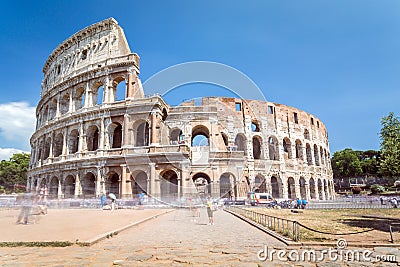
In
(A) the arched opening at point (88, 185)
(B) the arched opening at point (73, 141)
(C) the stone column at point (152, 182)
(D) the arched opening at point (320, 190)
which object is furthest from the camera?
(D) the arched opening at point (320, 190)

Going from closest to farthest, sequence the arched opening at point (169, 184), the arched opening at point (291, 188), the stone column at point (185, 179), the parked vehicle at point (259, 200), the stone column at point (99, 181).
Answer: the stone column at point (185, 179) → the arched opening at point (169, 184) → the parked vehicle at point (259, 200) → the stone column at point (99, 181) → the arched opening at point (291, 188)

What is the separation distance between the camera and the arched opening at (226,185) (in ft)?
90.5

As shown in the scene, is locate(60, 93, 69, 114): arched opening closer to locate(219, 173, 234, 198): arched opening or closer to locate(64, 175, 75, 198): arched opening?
locate(64, 175, 75, 198): arched opening

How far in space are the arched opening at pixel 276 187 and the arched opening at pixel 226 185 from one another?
648 cm

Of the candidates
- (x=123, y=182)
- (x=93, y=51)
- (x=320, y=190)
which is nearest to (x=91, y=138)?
(x=123, y=182)

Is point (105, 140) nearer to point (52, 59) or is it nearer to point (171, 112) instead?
point (171, 112)

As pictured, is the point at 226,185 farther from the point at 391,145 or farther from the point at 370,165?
the point at 370,165

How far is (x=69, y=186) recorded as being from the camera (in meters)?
25.8

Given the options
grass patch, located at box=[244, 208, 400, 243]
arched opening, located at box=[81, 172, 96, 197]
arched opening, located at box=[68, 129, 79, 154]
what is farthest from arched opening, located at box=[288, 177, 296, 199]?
arched opening, located at box=[68, 129, 79, 154]

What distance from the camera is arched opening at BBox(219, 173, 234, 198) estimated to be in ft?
90.5

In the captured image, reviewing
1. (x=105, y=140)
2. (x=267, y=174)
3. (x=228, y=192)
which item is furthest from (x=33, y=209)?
(x=267, y=174)

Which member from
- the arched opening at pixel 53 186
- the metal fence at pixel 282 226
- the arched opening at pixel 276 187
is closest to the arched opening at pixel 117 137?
the arched opening at pixel 53 186

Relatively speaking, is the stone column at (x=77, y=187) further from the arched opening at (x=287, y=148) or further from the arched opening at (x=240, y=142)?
the arched opening at (x=287, y=148)

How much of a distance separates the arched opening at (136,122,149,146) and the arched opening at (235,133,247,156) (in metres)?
11.7
